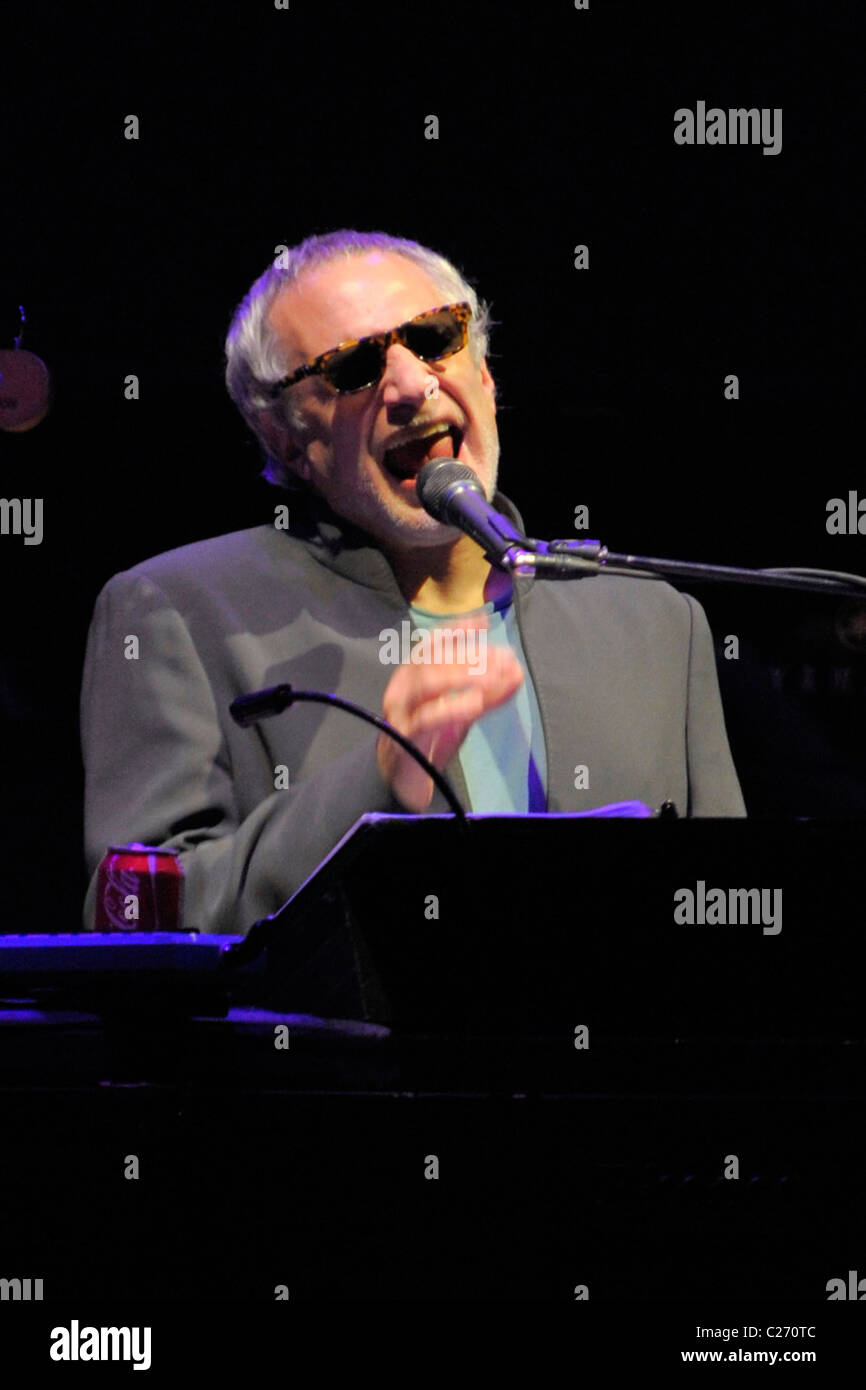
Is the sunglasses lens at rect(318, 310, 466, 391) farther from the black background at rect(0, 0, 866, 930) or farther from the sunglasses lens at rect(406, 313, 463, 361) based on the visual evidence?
the black background at rect(0, 0, 866, 930)

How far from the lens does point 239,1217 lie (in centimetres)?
106

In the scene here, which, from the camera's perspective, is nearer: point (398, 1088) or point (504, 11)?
point (398, 1088)

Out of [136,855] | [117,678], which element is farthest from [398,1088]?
[117,678]

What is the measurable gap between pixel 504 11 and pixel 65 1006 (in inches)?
73.8

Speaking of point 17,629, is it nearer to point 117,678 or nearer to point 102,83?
point 117,678

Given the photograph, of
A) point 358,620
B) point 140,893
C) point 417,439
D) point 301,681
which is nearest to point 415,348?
point 417,439

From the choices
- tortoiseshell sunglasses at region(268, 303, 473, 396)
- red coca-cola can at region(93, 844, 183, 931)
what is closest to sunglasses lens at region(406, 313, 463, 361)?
tortoiseshell sunglasses at region(268, 303, 473, 396)

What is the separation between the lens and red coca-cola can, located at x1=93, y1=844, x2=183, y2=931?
1.54 meters

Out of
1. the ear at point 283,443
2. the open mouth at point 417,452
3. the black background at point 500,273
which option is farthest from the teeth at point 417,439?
the black background at point 500,273

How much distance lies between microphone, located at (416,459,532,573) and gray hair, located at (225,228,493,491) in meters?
0.88

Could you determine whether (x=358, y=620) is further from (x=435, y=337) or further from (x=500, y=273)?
(x=500, y=273)

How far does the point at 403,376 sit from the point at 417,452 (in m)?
0.11

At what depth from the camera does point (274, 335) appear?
237cm
